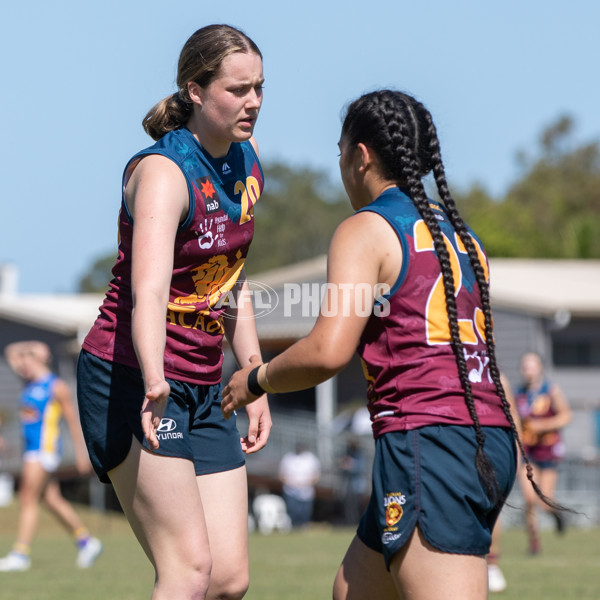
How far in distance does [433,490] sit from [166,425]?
3.42ft

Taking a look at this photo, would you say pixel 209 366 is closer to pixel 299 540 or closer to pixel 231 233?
pixel 231 233

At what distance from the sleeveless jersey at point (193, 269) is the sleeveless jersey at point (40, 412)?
7.97 metres

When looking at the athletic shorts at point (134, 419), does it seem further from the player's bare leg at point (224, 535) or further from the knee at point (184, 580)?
the knee at point (184, 580)

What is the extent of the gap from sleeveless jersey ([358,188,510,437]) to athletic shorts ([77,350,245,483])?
832 mm

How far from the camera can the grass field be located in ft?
27.3

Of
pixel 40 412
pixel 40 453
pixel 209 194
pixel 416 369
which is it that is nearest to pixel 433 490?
pixel 416 369

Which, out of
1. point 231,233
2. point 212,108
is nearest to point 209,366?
point 231,233

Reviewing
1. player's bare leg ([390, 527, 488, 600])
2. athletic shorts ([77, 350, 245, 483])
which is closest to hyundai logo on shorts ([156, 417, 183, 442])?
athletic shorts ([77, 350, 245, 483])

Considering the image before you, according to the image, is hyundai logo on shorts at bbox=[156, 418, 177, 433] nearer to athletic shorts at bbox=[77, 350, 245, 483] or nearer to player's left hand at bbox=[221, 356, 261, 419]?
athletic shorts at bbox=[77, 350, 245, 483]

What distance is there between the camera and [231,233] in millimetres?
4109

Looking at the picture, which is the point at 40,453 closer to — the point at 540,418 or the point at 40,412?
the point at 40,412

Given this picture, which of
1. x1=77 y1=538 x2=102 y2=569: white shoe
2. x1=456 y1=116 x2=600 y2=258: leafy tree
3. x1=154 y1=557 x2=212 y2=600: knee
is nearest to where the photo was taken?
x1=154 y1=557 x2=212 y2=600: knee

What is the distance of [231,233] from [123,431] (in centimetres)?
79

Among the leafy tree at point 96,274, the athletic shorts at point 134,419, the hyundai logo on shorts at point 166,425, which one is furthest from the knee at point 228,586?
the leafy tree at point 96,274
